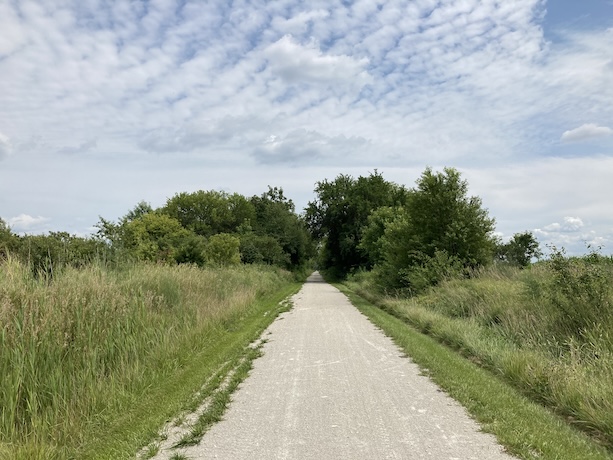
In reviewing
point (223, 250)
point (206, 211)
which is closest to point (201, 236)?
point (223, 250)

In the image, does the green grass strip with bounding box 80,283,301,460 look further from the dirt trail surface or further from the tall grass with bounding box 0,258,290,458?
the dirt trail surface

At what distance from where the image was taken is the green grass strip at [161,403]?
5.08 metres

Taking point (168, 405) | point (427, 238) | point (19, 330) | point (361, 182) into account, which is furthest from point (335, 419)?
point (361, 182)

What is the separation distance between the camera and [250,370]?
8.68 meters

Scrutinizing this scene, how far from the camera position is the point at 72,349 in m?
7.14

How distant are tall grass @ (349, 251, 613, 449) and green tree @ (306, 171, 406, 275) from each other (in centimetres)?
4000

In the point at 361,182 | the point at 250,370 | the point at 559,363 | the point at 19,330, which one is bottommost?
the point at 250,370

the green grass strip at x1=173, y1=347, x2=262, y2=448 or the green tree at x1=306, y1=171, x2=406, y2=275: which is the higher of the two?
the green tree at x1=306, y1=171, x2=406, y2=275

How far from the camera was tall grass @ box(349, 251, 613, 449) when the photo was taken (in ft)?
20.5

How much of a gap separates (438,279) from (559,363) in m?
12.8

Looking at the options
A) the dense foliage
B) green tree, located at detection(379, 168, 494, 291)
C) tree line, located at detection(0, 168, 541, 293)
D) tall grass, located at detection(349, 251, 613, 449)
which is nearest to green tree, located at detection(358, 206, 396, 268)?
tree line, located at detection(0, 168, 541, 293)

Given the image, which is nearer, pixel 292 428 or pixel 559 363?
pixel 292 428

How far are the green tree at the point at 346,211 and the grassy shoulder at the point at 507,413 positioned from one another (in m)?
44.0

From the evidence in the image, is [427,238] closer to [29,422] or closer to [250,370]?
[250,370]
